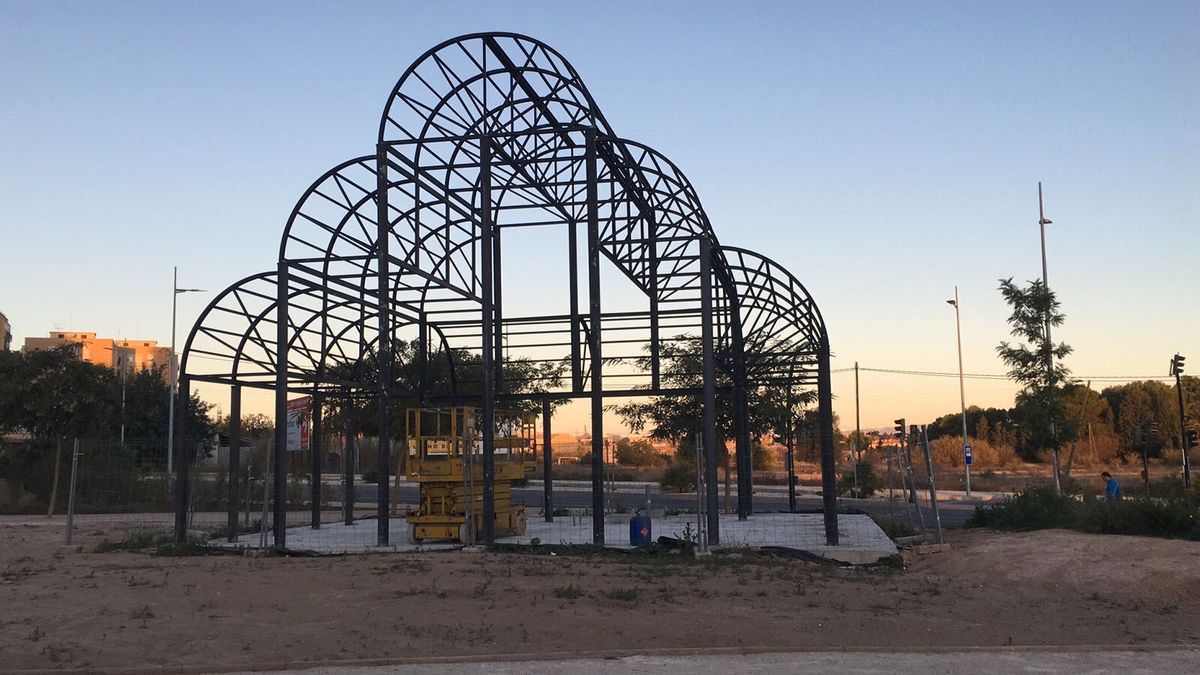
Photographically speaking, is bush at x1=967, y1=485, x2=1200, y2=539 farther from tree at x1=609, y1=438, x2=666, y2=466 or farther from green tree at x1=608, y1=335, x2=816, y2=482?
tree at x1=609, y1=438, x2=666, y2=466

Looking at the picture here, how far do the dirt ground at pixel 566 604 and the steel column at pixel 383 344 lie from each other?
5.81ft

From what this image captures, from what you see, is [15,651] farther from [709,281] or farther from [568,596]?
[709,281]

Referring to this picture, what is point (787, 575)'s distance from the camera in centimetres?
1427

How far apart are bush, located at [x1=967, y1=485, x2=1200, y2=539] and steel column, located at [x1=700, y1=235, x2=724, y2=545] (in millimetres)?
7452

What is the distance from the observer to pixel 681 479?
5056cm

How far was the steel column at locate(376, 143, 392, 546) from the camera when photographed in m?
18.5

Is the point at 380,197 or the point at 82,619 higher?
the point at 380,197

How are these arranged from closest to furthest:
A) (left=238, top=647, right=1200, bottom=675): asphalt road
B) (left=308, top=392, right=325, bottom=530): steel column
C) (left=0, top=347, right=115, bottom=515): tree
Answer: (left=238, top=647, right=1200, bottom=675): asphalt road, (left=308, top=392, right=325, bottom=530): steel column, (left=0, top=347, right=115, bottom=515): tree

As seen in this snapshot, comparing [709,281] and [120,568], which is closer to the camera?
[120,568]

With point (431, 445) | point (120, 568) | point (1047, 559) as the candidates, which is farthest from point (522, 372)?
point (1047, 559)

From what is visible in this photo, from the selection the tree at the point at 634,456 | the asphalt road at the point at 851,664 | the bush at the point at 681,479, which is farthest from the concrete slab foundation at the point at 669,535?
the tree at the point at 634,456

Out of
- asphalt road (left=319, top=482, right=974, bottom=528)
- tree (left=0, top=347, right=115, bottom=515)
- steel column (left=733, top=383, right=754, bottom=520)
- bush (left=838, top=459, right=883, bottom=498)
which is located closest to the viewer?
steel column (left=733, top=383, right=754, bottom=520)

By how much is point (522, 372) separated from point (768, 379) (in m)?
10.3

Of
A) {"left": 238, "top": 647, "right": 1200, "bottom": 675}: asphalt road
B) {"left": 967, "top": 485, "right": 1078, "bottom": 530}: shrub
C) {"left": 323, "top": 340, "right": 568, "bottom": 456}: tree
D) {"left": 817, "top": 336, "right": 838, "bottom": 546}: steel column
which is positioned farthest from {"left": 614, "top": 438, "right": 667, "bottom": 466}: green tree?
{"left": 238, "top": 647, "right": 1200, "bottom": 675}: asphalt road
